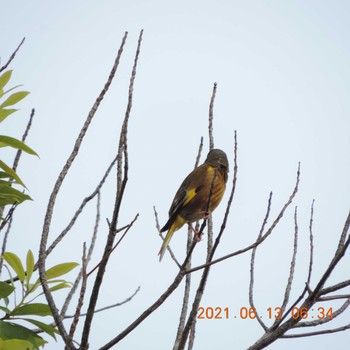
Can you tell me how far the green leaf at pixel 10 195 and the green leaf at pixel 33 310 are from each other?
453 millimetres

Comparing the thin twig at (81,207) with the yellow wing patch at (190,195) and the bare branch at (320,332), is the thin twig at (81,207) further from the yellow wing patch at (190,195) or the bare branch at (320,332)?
the yellow wing patch at (190,195)

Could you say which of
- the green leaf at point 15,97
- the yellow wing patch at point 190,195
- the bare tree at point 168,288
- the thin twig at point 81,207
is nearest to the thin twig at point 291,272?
the bare tree at point 168,288

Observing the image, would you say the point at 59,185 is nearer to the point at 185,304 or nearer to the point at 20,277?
the point at 20,277

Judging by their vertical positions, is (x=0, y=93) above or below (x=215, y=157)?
below

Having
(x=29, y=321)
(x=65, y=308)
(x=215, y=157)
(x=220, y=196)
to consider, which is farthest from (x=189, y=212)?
(x=29, y=321)

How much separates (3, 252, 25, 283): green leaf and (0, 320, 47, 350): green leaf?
1.01 feet

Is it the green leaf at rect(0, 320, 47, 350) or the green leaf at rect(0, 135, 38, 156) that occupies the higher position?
the green leaf at rect(0, 135, 38, 156)

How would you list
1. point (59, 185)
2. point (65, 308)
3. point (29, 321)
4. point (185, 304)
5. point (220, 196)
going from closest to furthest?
point (29, 321) < point (59, 185) < point (65, 308) < point (185, 304) < point (220, 196)

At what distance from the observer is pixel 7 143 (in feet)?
6.89

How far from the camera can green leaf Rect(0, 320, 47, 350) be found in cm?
191

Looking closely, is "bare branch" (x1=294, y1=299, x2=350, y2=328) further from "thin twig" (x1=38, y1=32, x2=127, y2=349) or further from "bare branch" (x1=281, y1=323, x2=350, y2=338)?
"thin twig" (x1=38, y1=32, x2=127, y2=349)

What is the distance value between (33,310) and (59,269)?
0.29 m

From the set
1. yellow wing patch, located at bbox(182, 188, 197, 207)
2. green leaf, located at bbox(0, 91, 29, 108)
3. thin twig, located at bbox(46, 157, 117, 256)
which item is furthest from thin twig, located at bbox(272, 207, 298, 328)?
yellow wing patch, located at bbox(182, 188, 197, 207)

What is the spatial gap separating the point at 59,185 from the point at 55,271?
428 mm
